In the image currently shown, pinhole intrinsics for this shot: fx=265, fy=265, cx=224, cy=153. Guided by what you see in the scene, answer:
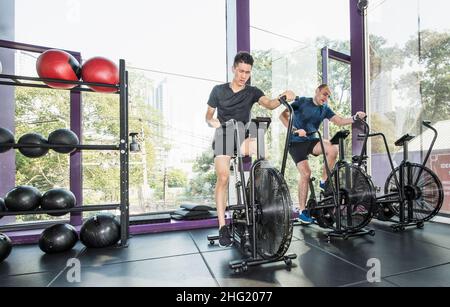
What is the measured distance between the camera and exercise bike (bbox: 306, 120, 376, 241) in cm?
270

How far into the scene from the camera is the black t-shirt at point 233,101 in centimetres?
256

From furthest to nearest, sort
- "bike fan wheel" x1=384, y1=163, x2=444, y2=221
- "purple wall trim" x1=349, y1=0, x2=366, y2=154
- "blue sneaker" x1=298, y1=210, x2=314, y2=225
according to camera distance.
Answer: "purple wall trim" x1=349, y1=0, x2=366, y2=154 < "blue sneaker" x1=298, y1=210, x2=314, y2=225 < "bike fan wheel" x1=384, y1=163, x2=444, y2=221

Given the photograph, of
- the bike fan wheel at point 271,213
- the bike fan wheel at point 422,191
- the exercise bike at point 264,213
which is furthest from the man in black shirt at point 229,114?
the bike fan wheel at point 422,191

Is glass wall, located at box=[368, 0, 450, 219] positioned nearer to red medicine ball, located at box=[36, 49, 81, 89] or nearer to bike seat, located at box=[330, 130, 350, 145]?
bike seat, located at box=[330, 130, 350, 145]

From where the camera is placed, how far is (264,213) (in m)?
2.03

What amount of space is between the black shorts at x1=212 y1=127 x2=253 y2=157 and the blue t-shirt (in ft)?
3.93

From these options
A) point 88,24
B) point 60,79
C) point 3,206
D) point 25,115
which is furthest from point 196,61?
point 3,206

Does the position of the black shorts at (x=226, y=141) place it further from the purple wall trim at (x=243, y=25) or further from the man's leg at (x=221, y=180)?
the purple wall trim at (x=243, y=25)

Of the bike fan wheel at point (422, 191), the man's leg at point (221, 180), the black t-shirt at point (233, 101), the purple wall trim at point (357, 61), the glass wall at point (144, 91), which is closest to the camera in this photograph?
the man's leg at point (221, 180)

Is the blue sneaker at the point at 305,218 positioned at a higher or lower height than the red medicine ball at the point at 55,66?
lower

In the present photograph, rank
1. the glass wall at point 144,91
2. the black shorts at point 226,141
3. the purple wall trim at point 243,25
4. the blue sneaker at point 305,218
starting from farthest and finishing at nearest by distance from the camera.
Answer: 1. the purple wall trim at point 243,25
2. the blue sneaker at point 305,218
3. the glass wall at point 144,91
4. the black shorts at point 226,141

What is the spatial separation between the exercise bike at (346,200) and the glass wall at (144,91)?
1.70 meters

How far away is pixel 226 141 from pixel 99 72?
55.0 inches

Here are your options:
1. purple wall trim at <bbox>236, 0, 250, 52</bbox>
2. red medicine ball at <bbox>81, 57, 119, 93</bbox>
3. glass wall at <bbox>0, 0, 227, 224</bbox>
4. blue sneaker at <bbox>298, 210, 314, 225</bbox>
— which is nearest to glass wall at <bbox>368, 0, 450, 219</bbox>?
blue sneaker at <bbox>298, 210, 314, 225</bbox>
